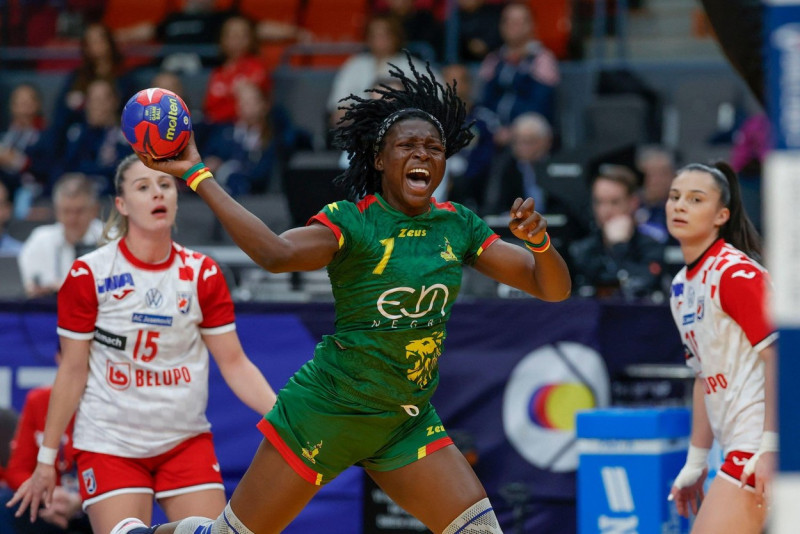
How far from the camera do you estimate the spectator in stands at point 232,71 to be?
12.3 metres

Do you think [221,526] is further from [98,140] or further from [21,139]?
Answer: [21,139]

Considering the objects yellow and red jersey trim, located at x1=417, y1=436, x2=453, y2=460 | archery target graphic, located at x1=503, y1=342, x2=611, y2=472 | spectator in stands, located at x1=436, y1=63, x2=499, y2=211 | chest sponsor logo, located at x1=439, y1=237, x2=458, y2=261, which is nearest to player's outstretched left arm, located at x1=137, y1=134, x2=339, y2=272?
chest sponsor logo, located at x1=439, y1=237, x2=458, y2=261

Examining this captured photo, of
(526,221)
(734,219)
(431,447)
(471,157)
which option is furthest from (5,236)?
(526,221)

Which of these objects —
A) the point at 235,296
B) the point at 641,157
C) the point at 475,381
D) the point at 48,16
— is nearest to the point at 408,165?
the point at 475,381

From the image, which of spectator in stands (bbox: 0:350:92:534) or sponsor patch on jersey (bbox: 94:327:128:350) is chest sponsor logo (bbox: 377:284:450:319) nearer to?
sponsor patch on jersey (bbox: 94:327:128:350)

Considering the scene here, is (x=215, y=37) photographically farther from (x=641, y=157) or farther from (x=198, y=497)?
(x=198, y=497)

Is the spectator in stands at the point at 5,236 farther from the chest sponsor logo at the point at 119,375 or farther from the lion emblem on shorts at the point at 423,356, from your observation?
the lion emblem on shorts at the point at 423,356

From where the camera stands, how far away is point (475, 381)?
290 inches

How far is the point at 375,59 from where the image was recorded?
38.1ft

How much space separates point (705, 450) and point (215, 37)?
9.25m

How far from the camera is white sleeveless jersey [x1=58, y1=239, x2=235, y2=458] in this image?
567 centimetres

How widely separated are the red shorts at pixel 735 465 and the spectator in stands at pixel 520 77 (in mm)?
6410

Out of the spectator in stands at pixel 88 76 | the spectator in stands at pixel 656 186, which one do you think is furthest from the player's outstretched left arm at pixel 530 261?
the spectator in stands at pixel 88 76

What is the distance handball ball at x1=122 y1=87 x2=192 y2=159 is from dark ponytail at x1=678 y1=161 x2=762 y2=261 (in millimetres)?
2467
